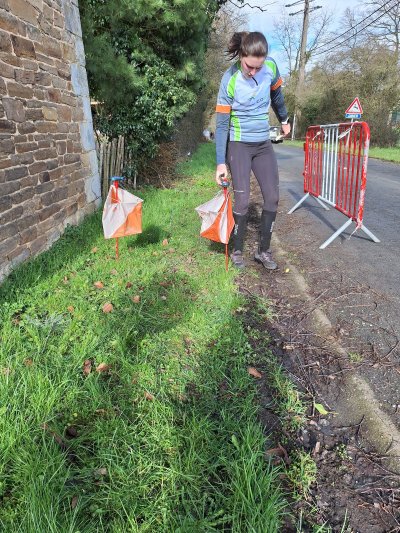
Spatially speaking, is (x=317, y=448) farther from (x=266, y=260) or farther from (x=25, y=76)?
(x=25, y=76)

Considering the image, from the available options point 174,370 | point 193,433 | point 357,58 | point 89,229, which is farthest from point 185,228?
point 357,58

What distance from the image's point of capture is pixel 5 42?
3529 mm

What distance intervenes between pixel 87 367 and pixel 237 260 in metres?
2.09

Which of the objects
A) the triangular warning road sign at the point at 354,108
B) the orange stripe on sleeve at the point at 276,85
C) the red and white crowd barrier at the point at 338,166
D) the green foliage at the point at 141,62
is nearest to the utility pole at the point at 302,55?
the triangular warning road sign at the point at 354,108

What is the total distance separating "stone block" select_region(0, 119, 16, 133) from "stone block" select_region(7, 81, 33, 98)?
293 mm

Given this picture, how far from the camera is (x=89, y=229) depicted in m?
4.94

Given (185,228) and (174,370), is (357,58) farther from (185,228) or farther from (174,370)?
(174,370)

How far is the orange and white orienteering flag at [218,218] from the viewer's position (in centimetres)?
351

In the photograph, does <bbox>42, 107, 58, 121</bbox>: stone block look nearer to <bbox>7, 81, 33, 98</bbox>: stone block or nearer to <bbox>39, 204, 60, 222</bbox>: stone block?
<bbox>7, 81, 33, 98</bbox>: stone block

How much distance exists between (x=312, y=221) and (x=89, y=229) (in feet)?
11.4

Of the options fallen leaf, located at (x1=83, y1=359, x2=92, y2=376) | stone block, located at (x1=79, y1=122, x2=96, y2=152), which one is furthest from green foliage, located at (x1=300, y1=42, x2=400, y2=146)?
fallen leaf, located at (x1=83, y1=359, x2=92, y2=376)

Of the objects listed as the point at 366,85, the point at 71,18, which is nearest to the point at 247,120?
the point at 71,18

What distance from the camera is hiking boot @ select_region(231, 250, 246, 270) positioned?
3.88m

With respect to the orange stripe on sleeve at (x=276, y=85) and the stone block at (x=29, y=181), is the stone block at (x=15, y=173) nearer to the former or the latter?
the stone block at (x=29, y=181)
